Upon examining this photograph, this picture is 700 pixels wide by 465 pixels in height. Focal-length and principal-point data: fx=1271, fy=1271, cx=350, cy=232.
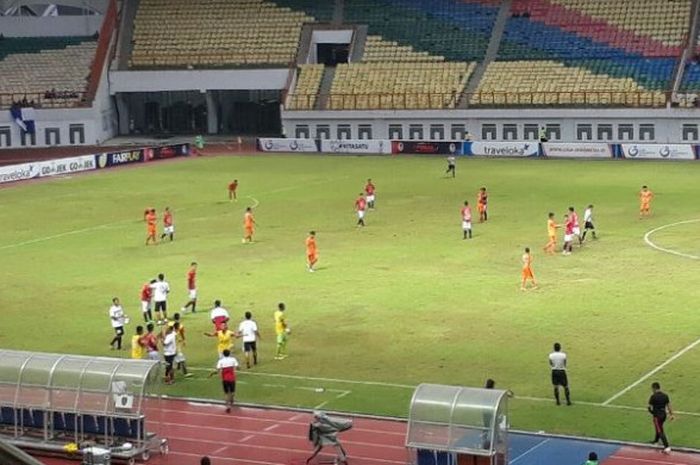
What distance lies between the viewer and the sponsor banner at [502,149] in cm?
7981

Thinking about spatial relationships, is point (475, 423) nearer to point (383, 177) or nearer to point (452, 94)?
point (383, 177)

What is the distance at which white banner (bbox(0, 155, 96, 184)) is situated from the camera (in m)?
72.8

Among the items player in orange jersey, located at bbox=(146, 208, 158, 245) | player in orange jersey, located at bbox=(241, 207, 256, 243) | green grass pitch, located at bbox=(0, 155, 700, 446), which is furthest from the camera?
player in orange jersey, located at bbox=(146, 208, 158, 245)

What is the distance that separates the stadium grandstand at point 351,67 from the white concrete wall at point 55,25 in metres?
0.11

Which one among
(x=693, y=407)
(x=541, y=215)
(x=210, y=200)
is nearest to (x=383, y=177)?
(x=210, y=200)

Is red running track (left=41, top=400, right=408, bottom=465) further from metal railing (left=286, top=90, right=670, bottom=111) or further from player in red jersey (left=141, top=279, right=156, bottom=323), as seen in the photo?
metal railing (left=286, top=90, right=670, bottom=111)

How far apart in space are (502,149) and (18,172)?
97.7 feet

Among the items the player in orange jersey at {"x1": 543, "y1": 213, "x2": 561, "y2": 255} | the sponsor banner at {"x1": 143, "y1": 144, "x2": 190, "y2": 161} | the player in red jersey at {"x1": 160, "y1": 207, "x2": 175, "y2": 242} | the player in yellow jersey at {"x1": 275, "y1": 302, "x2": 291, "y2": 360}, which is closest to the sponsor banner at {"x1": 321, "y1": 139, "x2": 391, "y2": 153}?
the sponsor banner at {"x1": 143, "y1": 144, "x2": 190, "y2": 161}

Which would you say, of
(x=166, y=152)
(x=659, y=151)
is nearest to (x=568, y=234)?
(x=659, y=151)

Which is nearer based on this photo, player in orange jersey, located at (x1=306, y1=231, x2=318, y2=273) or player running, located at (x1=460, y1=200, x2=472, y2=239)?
player in orange jersey, located at (x1=306, y1=231, x2=318, y2=273)

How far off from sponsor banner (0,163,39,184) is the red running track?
48.4 metres

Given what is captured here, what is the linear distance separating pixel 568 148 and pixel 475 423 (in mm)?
59057

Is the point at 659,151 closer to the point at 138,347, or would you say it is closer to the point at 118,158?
the point at 118,158

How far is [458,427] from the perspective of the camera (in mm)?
21547
